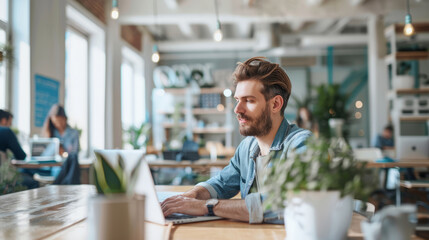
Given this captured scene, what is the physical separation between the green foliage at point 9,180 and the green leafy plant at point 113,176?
3050 millimetres

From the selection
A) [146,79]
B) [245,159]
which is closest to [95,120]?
[146,79]

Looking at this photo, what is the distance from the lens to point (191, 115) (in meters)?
11.1

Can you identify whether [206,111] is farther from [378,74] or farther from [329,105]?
[378,74]

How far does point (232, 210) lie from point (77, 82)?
21.1 feet

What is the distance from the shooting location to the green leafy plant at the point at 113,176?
0.81 metres

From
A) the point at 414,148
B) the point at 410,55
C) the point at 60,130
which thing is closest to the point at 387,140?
the point at 410,55

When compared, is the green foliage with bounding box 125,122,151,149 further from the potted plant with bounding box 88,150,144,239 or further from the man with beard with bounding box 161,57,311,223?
the potted plant with bounding box 88,150,144,239

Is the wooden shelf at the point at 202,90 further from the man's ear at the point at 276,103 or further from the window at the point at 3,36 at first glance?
the man's ear at the point at 276,103

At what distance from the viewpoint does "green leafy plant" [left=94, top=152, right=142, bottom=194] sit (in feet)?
2.64

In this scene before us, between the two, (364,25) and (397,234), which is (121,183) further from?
(364,25)

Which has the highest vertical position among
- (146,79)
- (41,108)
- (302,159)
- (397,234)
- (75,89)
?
(146,79)

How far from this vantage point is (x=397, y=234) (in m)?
0.66

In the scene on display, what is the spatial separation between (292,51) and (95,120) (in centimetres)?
553

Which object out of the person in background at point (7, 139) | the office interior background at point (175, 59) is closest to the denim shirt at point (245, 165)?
the office interior background at point (175, 59)
